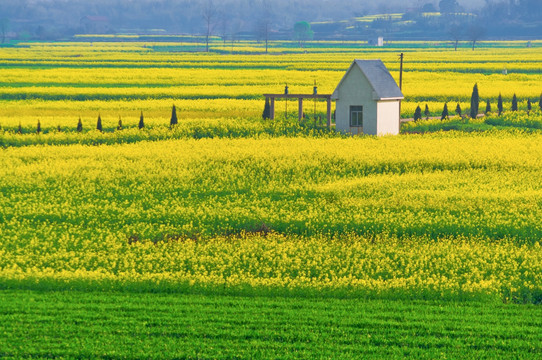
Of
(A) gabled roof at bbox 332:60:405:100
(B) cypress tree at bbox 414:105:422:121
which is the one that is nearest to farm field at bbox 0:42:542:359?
(B) cypress tree at bbox 414:105:422:121

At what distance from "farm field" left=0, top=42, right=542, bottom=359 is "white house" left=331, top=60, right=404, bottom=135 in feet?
7.36

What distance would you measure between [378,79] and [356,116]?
125 inches

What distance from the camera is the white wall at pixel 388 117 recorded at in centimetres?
6094

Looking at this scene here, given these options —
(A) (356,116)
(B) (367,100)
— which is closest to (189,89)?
(A) (356,116)

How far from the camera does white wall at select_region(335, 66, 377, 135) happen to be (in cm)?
6097

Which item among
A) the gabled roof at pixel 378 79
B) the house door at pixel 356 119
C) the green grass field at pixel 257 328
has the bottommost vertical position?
the green grass field at pixel 257 328

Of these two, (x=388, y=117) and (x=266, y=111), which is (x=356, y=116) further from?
(x=266, y=111)

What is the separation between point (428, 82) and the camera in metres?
106

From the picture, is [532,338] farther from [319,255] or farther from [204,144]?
[204,144]

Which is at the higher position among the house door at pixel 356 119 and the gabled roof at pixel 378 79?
the gabled roof at pixel 378 79

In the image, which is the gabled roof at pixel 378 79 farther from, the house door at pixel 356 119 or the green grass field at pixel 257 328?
the green grass field at pixel 257 328

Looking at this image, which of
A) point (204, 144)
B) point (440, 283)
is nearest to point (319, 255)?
point (440, 283)

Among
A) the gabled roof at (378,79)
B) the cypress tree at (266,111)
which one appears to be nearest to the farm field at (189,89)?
the cypress tree at (266,111)

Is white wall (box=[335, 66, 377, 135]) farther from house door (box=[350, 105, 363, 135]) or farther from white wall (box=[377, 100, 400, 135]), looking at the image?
white wall (box=[377, 100, 400, 135])
